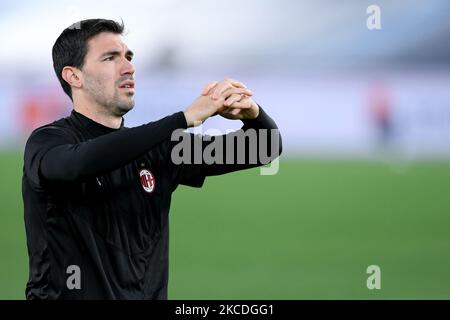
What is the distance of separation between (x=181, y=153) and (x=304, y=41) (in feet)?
47.0

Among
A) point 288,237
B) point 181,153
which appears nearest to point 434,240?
point 288,237

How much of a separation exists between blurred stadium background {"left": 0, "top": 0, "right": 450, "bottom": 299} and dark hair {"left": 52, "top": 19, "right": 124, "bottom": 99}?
16.3 feet

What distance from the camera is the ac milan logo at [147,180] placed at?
310cm

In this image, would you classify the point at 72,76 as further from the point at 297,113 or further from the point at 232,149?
the point at 297,113

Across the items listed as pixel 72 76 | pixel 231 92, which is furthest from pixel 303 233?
pixel 231 92

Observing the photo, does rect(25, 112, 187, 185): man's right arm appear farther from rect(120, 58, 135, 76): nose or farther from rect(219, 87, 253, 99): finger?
rect(120, 58, 135, 76): nose

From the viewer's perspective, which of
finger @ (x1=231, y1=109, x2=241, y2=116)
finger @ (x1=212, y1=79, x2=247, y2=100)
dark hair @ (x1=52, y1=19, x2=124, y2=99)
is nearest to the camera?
finger @ (x1=212, y1=79, x2=247, y2=100)

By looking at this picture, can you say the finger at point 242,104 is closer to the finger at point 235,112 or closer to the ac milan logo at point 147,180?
the finger at point 235,112

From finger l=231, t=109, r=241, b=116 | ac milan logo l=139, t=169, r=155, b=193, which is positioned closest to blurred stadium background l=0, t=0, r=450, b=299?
ac milan logo l=139, t=169, r=155, b=193

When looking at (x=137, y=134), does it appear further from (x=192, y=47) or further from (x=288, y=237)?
(x=192, y=47)

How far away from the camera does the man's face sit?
3.12m

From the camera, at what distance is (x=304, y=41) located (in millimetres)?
17312

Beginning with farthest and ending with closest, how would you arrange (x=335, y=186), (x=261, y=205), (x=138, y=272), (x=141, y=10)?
1. (x=141, y=10)
2. (x=335, y=186)
3. (x=261, y=205)
4. (x=138, y=272)

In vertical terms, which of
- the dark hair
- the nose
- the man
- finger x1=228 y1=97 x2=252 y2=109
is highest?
the dark hair
